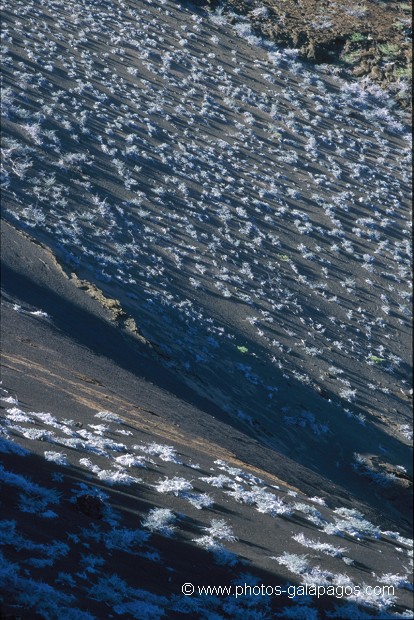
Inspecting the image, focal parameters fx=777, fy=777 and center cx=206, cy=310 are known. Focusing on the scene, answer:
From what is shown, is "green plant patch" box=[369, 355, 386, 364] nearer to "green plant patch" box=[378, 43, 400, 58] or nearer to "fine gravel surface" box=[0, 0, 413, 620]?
"fine gravel surface" box=[0, 0, 413, 620]

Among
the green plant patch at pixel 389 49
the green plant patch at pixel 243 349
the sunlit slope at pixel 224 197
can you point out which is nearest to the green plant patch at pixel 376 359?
the sunlit slope at pixel 224 197

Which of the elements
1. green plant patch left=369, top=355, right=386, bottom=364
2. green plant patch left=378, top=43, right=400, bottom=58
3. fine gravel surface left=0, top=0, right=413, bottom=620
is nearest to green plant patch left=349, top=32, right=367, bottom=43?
green plant patch left=378, top=43, right=400, bottom=58

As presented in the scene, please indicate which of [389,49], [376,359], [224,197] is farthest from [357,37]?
[376,359]

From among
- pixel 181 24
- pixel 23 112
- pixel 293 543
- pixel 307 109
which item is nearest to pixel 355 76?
pixel 307 109

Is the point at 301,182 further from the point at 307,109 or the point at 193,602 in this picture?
the point at 193,602

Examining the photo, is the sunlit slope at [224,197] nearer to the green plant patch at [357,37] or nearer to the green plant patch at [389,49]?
the green plant patch at [357,37]
